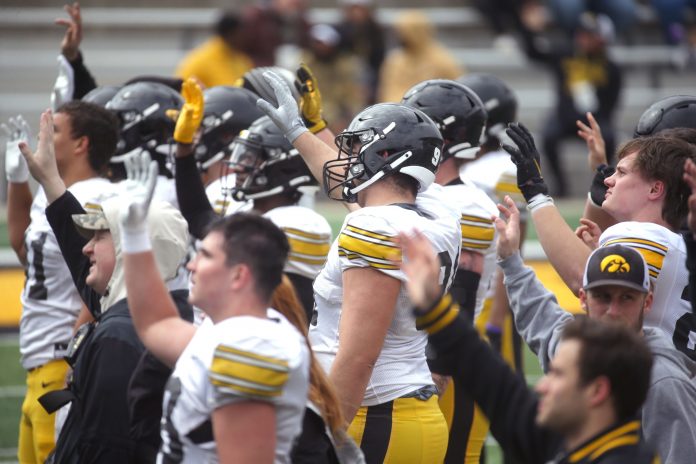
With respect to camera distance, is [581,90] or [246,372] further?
[581,90]

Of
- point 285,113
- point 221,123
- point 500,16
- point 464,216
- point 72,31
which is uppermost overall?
point 72,31

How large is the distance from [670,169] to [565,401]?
Answer: 4.77ft

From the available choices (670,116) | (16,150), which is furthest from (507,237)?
(16,150)

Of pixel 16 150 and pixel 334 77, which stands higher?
pixel 16 150

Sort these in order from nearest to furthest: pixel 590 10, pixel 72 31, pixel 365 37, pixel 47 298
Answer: pixel 47 298 → pixel 72 31 → pixel 365 37 → pixel 590 10

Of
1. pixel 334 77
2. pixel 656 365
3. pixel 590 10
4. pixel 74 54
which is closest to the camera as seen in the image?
pixel 656 365

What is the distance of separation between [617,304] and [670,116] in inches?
56.1

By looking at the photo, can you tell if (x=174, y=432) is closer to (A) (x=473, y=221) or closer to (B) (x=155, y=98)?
(A) (x=473, y=221)

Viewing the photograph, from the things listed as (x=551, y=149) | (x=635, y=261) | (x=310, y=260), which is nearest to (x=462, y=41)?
(x=551, y=149)

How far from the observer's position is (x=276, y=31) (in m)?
13.9

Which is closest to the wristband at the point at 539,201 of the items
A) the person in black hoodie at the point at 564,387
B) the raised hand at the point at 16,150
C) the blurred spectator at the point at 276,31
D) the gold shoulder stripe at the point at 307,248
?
the gold shoulder stripe at the point at 307,248

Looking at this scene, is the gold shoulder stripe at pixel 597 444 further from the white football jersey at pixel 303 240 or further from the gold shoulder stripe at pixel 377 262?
the white football jersey at pixel 303 240

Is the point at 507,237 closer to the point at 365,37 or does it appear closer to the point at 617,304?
the point at 617,304

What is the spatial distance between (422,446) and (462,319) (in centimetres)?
108
